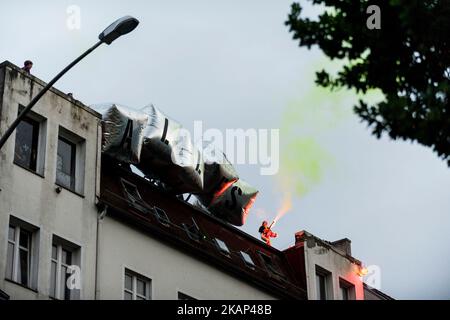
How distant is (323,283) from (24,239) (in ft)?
53.5

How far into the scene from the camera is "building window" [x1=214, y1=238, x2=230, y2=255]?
44750mm

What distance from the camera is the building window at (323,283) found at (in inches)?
1935

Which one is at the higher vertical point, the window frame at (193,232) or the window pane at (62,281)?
the window frame at (193,232)

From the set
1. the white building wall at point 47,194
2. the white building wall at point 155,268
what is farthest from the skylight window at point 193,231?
the white building wall at point 47,194

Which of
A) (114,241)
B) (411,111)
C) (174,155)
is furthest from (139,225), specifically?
(411,111)

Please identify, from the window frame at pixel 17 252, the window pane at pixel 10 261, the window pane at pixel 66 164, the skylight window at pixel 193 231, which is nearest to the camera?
the window pane at pixel 10 261

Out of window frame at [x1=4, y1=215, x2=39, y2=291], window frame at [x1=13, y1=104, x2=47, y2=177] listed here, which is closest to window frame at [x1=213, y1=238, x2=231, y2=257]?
window frame at [x1=13, y1=104, x2=47, y2=177]

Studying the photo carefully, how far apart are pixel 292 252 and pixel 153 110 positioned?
8480 millimetres

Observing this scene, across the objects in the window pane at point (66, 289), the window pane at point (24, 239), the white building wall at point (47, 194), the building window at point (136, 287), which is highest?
the white building wall at point (47, 194)

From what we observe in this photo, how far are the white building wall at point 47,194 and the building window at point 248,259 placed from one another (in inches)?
312

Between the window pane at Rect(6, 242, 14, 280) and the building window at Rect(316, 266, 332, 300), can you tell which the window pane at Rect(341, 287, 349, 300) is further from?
the window pane at Rect(6, 242, 14, 280)

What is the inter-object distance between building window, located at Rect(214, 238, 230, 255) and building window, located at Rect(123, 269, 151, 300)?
4.97m

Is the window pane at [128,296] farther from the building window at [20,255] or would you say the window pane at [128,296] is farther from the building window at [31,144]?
the building window at [31,144]

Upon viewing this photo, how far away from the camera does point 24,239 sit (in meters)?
36.7
